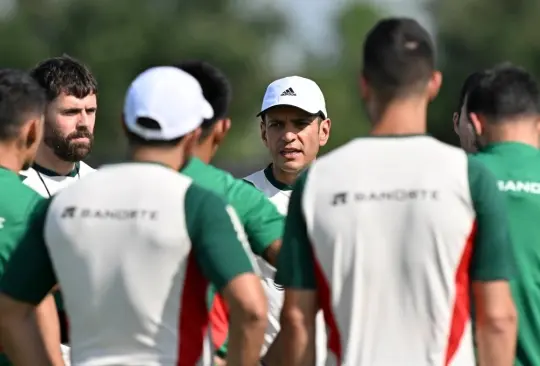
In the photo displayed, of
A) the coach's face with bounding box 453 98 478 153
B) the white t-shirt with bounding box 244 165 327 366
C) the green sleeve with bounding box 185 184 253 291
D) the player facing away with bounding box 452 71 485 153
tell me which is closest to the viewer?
the green sleeve with bounding box 185 184 253 291

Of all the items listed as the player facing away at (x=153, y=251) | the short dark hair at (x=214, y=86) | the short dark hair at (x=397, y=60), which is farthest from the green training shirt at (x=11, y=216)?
the short dark hair at (x=397, y=60)

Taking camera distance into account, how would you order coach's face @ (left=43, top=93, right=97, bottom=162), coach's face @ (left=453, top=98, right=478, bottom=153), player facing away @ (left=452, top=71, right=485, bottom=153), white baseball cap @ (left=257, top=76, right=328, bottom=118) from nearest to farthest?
player facing away @ (left=452, top=71, right=485, bottom=153), coach's face @ (left=453, top=98, right=478, bottom=153), coach's face @ (left=43, top=93, right=97, bottom=162), white baseball cap @ (left=257, top=76, right=328, bottom=118)

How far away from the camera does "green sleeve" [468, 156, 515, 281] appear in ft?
21.6

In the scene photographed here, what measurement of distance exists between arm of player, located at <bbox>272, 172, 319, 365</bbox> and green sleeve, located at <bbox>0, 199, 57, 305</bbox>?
3.20ft

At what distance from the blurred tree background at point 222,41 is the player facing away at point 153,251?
215ft

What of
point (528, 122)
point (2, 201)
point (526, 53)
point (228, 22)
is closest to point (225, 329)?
point (2, 201)

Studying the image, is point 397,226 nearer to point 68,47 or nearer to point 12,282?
point 12,282

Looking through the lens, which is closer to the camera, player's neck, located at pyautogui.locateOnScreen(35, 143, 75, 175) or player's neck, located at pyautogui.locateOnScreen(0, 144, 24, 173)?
player's neck, located at pyautogui.locateOnScreen(0, 144, 24, 173)

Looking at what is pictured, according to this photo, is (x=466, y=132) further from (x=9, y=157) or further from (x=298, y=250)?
Answer: (x=9, y=157)

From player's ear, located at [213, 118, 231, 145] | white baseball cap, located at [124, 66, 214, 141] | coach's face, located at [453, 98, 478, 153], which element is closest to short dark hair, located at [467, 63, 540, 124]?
coach's face, located at [453, 98, 478, 153]

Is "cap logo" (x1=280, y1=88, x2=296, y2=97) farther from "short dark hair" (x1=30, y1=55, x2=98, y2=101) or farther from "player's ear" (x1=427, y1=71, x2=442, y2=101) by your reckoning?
"player's ear" (x1=427, y1=71, x2=442, y2=101)

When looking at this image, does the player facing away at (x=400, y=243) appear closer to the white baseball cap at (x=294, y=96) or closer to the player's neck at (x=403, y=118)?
the player's neck at (x=403, y=118)

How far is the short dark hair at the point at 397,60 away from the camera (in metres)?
6.74

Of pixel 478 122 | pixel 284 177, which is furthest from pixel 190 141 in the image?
pixel 284 177
